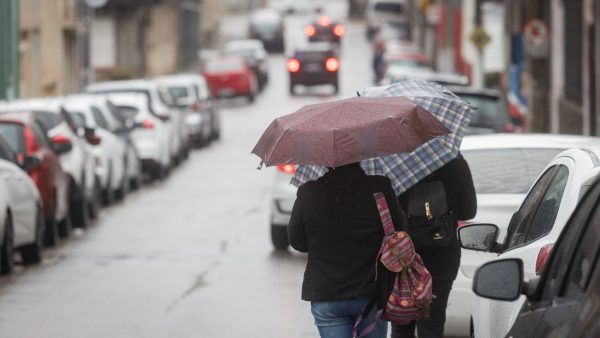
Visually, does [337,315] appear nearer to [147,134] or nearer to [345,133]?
[345,133]

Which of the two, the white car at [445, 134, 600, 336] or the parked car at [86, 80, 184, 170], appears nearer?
the white car at [445, 134, 600, 336]

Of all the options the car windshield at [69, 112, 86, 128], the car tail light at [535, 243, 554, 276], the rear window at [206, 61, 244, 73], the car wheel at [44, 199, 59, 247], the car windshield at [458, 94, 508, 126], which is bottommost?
the car wheel at [44, 199, 59, 247]

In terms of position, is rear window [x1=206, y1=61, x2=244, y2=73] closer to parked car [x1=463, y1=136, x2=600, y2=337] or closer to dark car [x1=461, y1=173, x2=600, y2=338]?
parked car [x1=463, y1=136, x2=600, y2=337]

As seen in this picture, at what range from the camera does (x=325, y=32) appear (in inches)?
3164

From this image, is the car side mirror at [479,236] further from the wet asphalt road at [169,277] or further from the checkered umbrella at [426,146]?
the wet asphalt road at [169,277]

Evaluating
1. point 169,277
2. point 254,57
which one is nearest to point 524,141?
point 169,277

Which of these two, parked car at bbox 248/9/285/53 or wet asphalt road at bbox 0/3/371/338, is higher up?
parked car at bbox 248/9/285/53

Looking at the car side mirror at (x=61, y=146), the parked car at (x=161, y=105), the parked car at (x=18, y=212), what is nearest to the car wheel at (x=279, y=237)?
the parked car at (x=18, y=212)

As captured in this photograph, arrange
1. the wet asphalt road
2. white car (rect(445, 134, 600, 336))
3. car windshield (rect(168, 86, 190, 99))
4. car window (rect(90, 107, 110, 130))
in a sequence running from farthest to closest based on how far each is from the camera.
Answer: car windshield (rect(168, 86, 190, 99)) < car window (rect(90, 107, 110, 130)) < the wet asphalt road < white car (rect(445, 134, 600, 336))

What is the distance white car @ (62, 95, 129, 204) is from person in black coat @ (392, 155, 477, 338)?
1500cm

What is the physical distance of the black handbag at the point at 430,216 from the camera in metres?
8.55

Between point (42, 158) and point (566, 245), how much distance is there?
44.4 feet

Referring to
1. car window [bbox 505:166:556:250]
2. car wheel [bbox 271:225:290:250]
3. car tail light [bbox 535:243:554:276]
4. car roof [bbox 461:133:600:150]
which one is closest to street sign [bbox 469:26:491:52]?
car wheel [bbox 271:225:290:250]

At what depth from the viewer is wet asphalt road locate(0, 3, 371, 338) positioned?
12.4 meters
